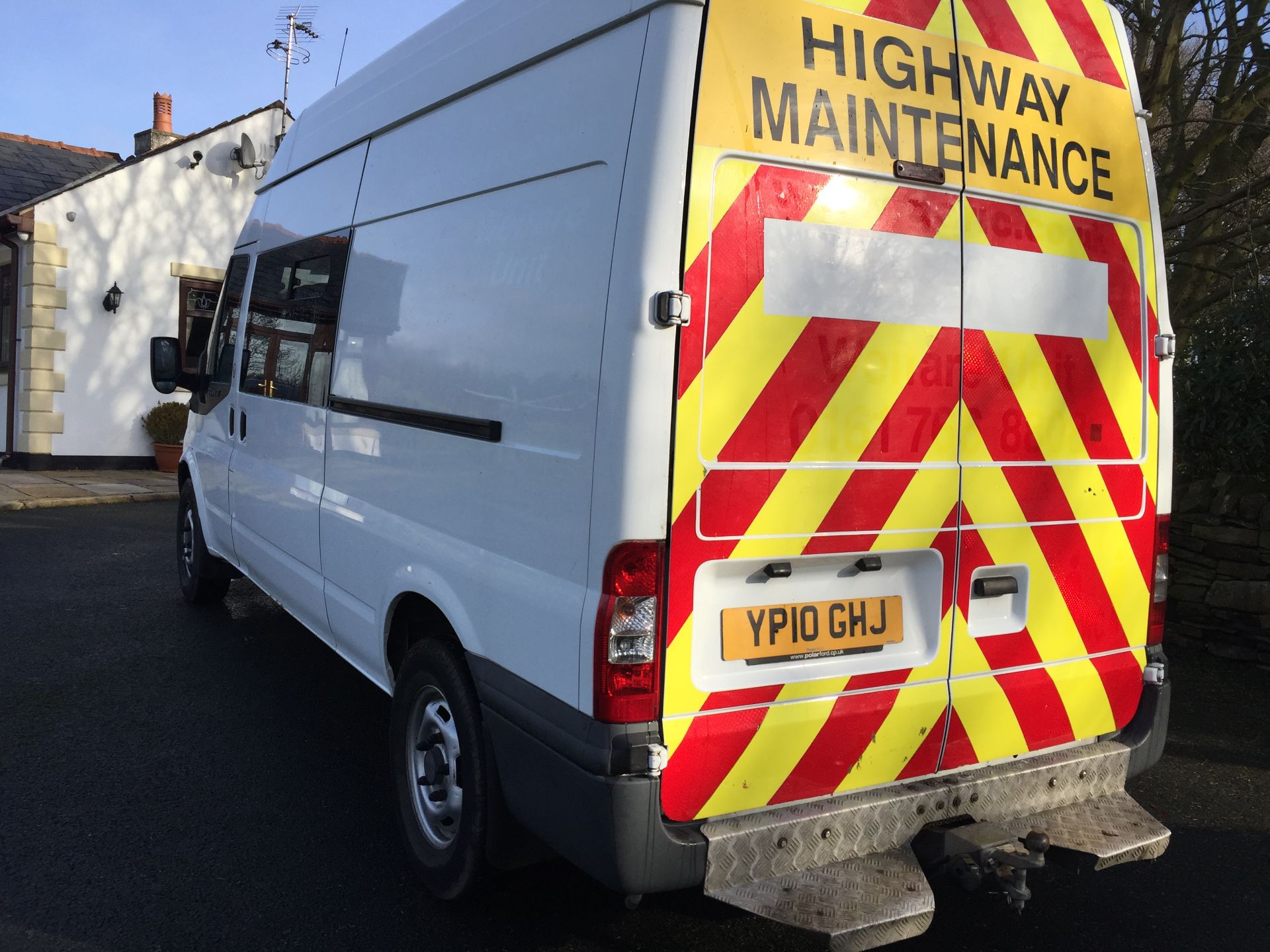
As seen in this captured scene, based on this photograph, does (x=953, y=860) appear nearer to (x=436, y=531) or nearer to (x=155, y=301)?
(x=436, y=531)

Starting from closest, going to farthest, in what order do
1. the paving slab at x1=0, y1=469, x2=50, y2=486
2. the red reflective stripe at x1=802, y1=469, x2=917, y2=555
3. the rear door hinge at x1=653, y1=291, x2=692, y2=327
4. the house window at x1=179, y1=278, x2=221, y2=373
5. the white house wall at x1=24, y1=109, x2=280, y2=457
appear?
1. the rear door hinge at x1=653, y1=291, x2=692, y2=327
2. the red reflective stripe at x1=802, y1=469, x2=917, y2=555
3. the paving slab at x1=0, y1=469, x2=50, y2=486
4. the white house wall at x1=24, y1=109, x2=280, y2=457
5. the house window at x1=179, y1=278, x2=221, y2=373

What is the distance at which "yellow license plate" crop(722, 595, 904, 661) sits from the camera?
261cm

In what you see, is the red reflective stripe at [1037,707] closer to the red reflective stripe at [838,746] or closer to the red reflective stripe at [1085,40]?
the red reflective stripe at [838,746]

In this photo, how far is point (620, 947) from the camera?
119 inches

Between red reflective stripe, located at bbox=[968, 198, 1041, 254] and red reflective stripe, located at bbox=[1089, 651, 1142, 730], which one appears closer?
red reflective stripe, located at bbox=[968, 198, 1041, 254]

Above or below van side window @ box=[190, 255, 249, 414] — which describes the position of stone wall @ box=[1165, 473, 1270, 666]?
below

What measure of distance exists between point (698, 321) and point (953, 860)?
155cm

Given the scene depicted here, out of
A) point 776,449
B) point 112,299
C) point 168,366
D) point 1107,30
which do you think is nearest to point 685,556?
point 776,449

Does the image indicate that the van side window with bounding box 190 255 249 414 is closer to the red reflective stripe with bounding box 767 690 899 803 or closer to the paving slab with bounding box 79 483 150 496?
the red reflective stripe with bounding box 767 690 899 803

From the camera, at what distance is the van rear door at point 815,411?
8.27ft

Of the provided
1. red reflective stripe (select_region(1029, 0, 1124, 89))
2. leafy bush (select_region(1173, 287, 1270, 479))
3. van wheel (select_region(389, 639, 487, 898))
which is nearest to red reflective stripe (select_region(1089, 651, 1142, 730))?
red reflective stripe (select_region(1029, 0, 1124, 89))

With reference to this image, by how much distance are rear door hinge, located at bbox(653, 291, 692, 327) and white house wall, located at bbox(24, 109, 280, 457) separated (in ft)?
46.3

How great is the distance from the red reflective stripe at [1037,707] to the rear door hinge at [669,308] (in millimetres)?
1448

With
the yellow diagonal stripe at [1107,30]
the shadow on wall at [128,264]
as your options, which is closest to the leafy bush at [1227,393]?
the yellow diagonal stripe at [1107,30]
